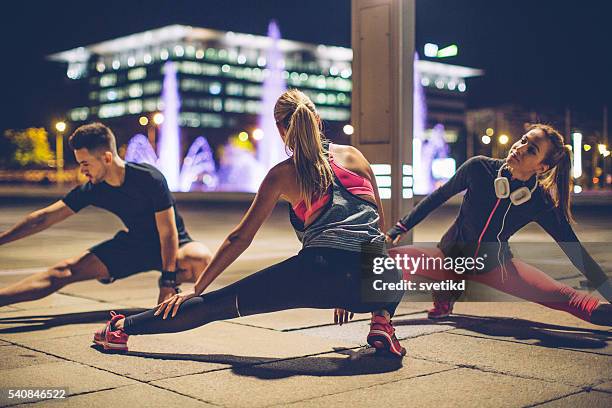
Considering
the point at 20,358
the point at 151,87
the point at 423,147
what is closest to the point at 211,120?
the point at 151,87

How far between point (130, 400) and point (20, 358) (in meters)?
1.24

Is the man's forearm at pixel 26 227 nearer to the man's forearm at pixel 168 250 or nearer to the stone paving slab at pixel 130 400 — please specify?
the man's forearm at pixel 168 250

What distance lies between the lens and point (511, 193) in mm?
5555

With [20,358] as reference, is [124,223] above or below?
above

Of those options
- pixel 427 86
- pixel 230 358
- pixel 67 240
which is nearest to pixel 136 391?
pixel 230 358

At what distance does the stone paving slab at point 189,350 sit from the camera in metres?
4.43

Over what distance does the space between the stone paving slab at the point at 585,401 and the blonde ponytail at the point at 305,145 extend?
5.10ft

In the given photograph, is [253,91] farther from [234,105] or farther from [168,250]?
[168,250]

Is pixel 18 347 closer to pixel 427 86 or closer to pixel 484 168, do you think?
pixel 484 168

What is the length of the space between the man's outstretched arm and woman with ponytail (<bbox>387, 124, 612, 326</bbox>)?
2389mm

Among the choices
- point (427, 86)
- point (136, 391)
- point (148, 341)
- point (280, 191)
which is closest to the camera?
point (136, 391)

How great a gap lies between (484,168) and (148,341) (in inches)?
97.6

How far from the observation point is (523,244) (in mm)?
12344

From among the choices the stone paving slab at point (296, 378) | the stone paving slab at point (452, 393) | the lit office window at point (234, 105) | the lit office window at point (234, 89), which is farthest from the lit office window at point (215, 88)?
the stone paving slab at point (452, 393)
